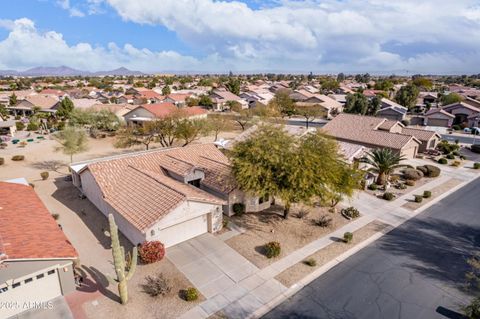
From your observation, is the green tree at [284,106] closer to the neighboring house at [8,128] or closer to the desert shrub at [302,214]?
the desert shrub at [302,214]

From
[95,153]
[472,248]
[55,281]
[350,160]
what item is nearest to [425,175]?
[350,160]

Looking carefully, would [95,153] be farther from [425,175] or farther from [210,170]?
[425,175]

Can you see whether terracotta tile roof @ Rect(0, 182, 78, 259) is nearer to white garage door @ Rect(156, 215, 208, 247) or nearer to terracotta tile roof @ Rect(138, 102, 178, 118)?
white garage door @ Rect(156, 215, 208, 247)

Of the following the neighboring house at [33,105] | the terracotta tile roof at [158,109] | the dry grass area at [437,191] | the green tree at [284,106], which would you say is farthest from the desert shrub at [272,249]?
the neighboring house at [33,105]

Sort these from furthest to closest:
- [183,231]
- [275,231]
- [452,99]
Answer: [452,99], [275,231], [183,231]

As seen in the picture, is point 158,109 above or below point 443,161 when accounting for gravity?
above

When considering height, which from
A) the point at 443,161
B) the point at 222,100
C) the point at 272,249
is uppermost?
the point at 222,100

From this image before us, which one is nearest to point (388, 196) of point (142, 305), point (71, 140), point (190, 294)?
point (190, 294)

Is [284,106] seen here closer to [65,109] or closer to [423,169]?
[423,169]
